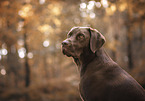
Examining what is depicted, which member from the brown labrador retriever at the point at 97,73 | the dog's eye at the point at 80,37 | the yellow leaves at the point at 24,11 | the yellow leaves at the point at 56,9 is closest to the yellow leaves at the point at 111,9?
the brown labrador retriever at the point at 97,73

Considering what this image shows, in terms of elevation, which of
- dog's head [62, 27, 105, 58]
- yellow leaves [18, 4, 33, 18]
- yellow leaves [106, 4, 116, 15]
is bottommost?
dog's head [62, 27, 105, 58]

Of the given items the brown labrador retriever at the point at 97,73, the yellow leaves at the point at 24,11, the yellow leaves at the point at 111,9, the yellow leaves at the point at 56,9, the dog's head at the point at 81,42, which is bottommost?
the brown labrador retriever at the point at 97,73

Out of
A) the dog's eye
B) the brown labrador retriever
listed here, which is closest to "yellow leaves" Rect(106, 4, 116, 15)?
the brown labrador retriever

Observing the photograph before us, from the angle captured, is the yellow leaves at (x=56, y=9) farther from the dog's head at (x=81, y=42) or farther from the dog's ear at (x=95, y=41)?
the dog's ear at (x=95, y=41)

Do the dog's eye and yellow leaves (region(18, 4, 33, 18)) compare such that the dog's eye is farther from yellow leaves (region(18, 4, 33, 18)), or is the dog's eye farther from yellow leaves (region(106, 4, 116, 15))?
yellow leaves (region(18, 4, 33, 18))

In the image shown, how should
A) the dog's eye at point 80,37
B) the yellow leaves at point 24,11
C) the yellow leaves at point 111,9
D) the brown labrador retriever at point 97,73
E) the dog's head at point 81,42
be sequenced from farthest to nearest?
1. the yellow leaves at point 24,11
2. the yellow leaves at point 111,9
3. the dog's eye at point 80,37
4. the dog's head at point 81,42
5. the brown labrador retriever at point 97,73

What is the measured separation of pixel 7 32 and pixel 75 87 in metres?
5.33

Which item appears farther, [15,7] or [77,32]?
[15,7]

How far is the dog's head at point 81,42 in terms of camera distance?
216 cm

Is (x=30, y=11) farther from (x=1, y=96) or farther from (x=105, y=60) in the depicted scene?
(x=105, y=60)

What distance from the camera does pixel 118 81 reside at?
1984 mm

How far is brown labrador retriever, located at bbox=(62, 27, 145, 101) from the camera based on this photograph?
192cm

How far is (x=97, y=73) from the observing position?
209 cm

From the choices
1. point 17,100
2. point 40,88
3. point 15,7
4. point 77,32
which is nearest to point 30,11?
point 15,7
